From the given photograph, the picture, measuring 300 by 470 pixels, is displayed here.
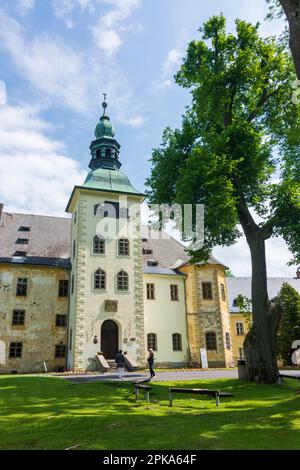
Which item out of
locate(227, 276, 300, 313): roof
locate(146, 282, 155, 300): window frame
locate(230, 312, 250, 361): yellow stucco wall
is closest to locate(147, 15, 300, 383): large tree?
locate(146, 282, 155, 300): window frame

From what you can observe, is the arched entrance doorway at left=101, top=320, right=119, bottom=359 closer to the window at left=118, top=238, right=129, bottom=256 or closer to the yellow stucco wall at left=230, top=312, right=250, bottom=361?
the window at left=118, top=238, right=129, bottom=256

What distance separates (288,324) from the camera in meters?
31.3

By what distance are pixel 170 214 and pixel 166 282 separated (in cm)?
1373

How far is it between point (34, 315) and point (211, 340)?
45.0ft

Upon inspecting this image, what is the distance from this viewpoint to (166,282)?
104 feet

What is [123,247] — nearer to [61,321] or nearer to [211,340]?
[61,321]

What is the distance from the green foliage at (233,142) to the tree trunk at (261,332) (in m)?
1.26

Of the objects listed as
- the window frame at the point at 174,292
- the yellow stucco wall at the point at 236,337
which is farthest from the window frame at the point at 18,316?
the yellow stucco wall at the point at 236,337

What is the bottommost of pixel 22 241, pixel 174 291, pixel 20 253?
pixel 174 291

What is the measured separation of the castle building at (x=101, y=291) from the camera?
27047mm

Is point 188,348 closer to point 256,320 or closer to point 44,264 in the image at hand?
point 44,264

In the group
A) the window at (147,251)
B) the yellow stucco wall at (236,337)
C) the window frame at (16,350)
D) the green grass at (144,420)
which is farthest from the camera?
the yellow stucco wall at (236,337)

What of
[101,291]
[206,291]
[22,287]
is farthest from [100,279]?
[206,291]

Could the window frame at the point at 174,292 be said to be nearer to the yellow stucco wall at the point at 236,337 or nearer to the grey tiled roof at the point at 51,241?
the grey tiled roof at the point at 51,241
